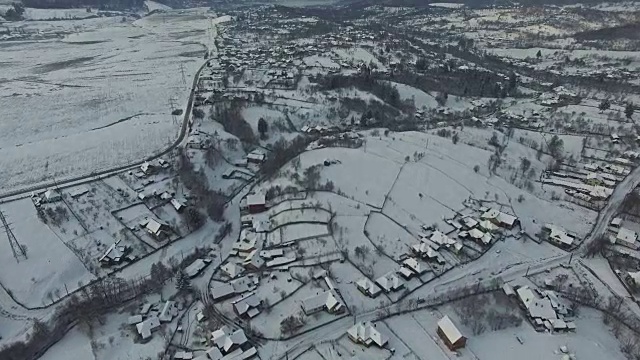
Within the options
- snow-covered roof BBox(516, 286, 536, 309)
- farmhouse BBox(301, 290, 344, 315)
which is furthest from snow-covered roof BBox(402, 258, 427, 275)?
snow-covered roof BBox(516, 286, 536, 309)

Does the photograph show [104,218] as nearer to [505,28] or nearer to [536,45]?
[536,45]

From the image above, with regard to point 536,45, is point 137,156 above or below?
below

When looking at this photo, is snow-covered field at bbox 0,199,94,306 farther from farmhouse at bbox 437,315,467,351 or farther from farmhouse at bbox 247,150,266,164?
farmhouse at bbox 437,315,467,351

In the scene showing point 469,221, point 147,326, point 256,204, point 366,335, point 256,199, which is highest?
point 256,199

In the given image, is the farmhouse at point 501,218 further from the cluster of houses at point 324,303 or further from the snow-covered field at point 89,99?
the snow-covered field at point 89,99

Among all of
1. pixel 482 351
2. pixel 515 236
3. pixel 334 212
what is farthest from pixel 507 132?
pixel 482 351

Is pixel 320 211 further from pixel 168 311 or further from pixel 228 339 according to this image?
pixel 168 311

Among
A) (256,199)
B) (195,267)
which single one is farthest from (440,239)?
(195,267)
